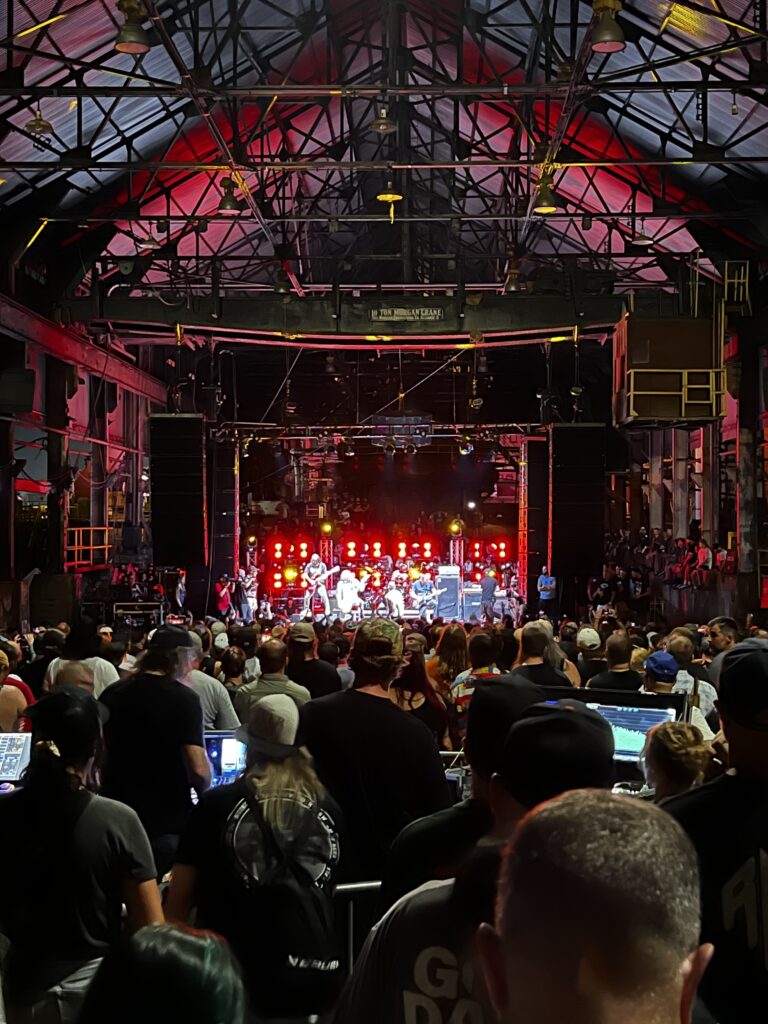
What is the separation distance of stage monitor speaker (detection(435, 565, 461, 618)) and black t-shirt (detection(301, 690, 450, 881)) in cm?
2747

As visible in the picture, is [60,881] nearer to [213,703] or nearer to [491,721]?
[491,721]

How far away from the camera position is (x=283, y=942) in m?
3.55

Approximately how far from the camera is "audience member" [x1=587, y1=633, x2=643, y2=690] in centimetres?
753

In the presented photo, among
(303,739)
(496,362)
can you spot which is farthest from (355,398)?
(303,739)

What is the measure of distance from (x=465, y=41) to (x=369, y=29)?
1874 mm

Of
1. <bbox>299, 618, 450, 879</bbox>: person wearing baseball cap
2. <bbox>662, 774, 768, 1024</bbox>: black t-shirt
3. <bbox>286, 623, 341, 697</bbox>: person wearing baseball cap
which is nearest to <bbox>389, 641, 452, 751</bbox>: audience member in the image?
<bbox>286, 623, 341, 697</bbox>: person wearing baseball cap

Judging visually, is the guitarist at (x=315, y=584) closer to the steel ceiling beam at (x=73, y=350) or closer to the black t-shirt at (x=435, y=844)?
the steel ceiling beam at (x=73, y=350)

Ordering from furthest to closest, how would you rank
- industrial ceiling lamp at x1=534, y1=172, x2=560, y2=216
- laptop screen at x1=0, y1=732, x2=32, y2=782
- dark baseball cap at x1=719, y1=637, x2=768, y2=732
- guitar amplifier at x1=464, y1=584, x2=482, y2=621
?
guitar amplifier at x1=464, y1=584, x2=482, y2=621 < industrial ceiling lamp at x1=534, y1=172, x2=560, y2=216 < laptop screen at x1=0, y1=732, x2=32, y2=782 < dark baseball cap at x1=719, y1=637, x2=768, y2=732

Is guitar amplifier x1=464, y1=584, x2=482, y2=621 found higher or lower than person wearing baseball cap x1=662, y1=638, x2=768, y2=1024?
lower

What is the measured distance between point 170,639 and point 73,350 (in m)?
20.6

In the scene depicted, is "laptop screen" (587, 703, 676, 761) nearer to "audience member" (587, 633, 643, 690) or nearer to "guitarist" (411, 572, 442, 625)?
"audience member" (587, 633, 643, 690)

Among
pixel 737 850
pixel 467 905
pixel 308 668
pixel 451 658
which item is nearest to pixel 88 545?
pixel 451 658

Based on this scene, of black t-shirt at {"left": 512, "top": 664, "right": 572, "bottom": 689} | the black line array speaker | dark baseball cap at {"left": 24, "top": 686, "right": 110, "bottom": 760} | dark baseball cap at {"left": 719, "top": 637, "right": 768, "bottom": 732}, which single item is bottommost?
black t-shirt at {"left": 512, "top": 664, "right": 572, "bottom": 689}

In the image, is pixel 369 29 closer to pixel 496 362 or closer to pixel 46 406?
pixel 46 406
